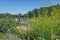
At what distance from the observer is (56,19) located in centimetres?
689

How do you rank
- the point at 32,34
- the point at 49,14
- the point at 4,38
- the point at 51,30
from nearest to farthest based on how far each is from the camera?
the point at 51,30 → the point at 49,14 → the point at 32,34 → the point at 4,38

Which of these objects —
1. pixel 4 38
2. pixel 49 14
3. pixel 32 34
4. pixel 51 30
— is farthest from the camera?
pixel 4 38

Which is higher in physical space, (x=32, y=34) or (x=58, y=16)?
(x=58, y=16)

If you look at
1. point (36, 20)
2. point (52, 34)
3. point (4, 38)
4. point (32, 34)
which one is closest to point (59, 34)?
point (52, 34)

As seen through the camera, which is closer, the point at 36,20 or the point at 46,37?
the point at 46,37

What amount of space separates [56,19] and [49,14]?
0.53 metres

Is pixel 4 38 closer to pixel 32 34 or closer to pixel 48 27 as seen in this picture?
pixel 32 34

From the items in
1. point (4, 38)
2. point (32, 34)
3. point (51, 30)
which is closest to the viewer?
point (51, 30)

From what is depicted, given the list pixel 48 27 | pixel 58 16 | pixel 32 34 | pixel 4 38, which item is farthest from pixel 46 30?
pixel 4 38

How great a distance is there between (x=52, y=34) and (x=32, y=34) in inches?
71.2

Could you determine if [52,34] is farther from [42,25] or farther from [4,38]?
[4,38]

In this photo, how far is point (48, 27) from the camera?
22.6 ft

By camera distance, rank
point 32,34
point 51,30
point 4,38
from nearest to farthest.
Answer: point 51,30
point 32,34
point 4,38

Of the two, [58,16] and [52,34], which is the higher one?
[58,16]
